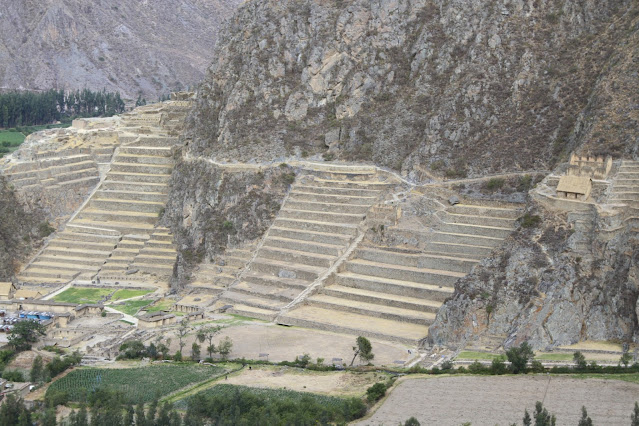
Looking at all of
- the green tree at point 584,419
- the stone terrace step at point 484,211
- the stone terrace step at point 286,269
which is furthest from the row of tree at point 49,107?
the green tree at point 584,419

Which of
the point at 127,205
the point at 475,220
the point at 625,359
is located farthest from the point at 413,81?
the point at 625,359

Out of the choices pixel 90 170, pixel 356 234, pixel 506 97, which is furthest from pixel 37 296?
pixel 506 97

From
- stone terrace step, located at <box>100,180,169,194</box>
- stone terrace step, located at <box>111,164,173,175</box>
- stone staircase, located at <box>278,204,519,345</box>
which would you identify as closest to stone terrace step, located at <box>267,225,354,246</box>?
stone staircase, located at <box>278,204,519,345</box>

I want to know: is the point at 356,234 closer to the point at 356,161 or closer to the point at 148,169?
the point at 356,161

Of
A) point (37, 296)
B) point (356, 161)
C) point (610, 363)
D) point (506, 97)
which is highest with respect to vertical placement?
point (506, 97)

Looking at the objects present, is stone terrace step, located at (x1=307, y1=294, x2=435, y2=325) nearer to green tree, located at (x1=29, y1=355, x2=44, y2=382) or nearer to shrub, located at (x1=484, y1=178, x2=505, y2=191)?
shrub, located at (x1=484, y1=178, x2=505, y2=191)

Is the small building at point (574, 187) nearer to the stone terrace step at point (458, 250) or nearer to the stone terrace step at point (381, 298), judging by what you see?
the stone terrace step at point (458, 250)
